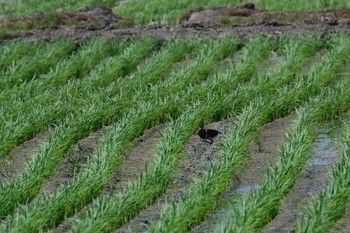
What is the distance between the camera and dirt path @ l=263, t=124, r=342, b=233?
6504mm

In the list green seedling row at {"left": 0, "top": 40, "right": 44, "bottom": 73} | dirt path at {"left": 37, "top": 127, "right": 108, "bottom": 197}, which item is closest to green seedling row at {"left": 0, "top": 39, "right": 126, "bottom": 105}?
green seedling row at {"left": 0, "top": 40, "right": 44, "bottom": 73}

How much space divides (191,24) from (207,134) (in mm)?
4849

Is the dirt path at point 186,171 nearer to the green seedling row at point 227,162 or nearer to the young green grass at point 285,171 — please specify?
the green seedling row at point 227,162

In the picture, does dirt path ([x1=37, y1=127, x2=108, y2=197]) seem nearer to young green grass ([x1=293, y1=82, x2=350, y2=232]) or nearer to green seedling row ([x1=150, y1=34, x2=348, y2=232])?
green seedling row ([x1=150, y1=34, x2=348, y2=232])

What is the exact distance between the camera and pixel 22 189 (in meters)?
6.87

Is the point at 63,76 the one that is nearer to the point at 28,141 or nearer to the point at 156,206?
the point at 28,141

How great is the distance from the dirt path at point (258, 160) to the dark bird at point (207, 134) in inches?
13.9

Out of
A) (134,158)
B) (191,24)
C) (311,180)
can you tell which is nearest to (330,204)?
(311,180)

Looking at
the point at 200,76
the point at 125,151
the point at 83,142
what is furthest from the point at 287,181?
the point at 200,76

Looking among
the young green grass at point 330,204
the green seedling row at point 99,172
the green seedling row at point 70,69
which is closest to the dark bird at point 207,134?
the green seedling row at point 99,172

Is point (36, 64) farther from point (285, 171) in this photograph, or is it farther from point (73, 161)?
point (285, 171)

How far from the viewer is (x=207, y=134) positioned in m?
8.48

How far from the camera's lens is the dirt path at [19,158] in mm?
7707

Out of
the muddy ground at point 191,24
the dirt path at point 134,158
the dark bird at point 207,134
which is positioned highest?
the dirt path at point 134,158
